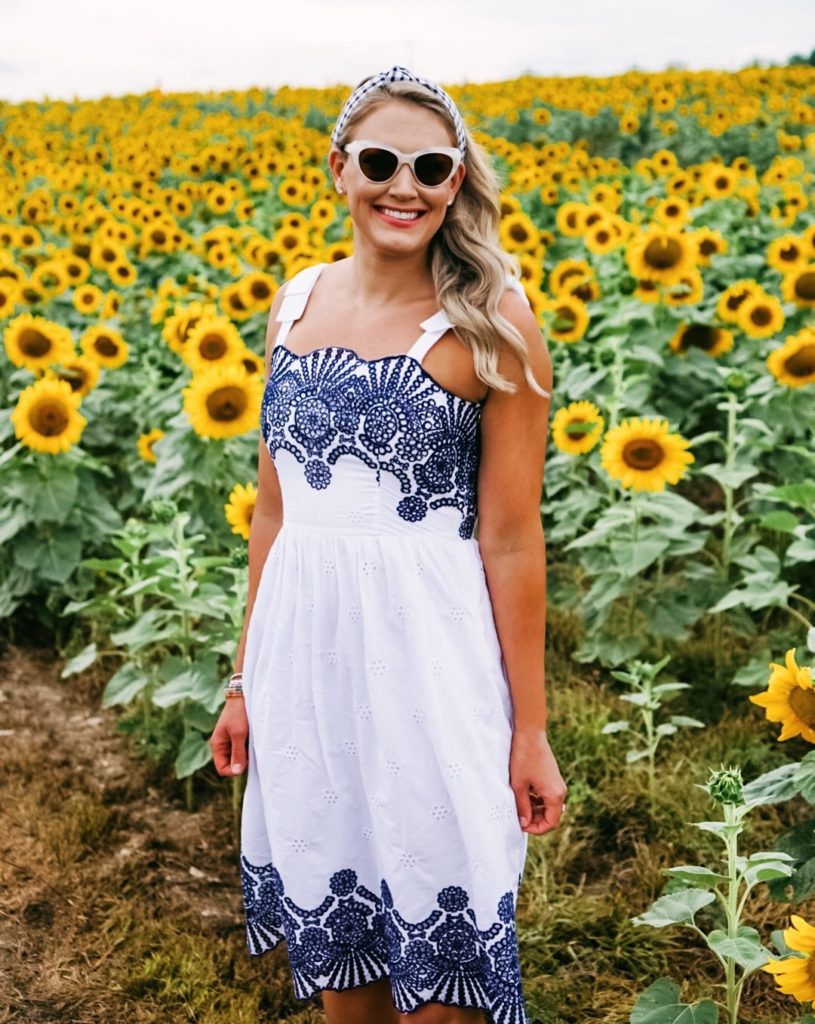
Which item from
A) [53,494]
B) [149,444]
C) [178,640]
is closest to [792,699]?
[178,640]

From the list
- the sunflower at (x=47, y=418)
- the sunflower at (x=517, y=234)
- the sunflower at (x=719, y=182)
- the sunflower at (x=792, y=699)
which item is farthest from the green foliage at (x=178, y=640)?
the sunflower at (x=719, y=182)

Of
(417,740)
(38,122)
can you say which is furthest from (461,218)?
(38,122)

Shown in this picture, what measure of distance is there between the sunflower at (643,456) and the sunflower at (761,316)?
178cm

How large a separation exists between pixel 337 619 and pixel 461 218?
0.70m

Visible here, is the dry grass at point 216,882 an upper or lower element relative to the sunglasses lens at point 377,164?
lower

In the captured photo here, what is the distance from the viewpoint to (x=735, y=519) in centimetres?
424

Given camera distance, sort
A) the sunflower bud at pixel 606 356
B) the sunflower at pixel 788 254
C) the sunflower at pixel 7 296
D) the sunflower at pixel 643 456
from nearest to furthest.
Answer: the sunflower at pixel 643 456, the sunflower bud at pixel 606 356, the sunflower at pixel 7 296, the sunflower at pixel 788 254

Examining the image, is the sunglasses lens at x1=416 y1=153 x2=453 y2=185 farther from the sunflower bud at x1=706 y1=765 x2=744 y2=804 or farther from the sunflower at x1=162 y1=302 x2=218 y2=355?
the sunflower at x1=162 y1=302 x2=218 y2=355

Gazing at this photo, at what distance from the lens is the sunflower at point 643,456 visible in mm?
3719

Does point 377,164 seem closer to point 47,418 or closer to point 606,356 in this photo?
point 47,418

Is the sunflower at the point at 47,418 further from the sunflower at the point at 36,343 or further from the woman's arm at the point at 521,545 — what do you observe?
the woman's arm at the point at 521,545

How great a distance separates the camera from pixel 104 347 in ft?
17.7

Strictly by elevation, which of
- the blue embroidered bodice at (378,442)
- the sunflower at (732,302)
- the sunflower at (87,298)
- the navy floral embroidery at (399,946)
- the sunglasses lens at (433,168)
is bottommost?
the navy floral embroidery at (399,946)

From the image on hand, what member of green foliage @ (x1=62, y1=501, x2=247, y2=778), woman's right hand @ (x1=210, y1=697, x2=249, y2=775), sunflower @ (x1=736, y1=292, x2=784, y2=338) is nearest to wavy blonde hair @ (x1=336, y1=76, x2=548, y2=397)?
woman's right hand @ (x1=210, y1=697, x2=249, y2=775)
